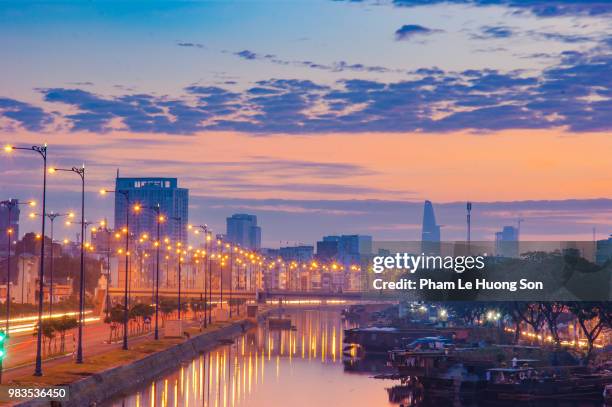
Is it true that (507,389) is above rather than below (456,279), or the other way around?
below

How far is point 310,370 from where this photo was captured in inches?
5453

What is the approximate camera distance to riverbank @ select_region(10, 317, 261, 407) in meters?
77.7

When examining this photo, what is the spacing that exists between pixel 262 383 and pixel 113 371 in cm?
2979

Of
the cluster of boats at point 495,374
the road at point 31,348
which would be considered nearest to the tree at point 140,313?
the road at point 31,348

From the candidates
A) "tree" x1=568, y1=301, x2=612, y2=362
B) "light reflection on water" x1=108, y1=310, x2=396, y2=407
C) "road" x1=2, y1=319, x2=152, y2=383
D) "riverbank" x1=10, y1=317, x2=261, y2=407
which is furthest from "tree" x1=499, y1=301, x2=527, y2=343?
"road" x1=2, y1=319, x2=152, y2=383

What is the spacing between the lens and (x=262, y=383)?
391ft

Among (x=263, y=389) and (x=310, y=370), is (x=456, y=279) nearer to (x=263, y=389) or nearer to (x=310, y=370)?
(x=310, y=370)

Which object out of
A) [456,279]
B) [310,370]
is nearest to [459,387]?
[310,370]

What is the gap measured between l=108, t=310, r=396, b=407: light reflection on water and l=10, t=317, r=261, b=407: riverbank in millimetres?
1397

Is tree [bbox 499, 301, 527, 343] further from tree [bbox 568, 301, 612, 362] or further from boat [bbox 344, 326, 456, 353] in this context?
tree [bbox 568, 301, 612, 362]

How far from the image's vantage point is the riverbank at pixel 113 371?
255ft

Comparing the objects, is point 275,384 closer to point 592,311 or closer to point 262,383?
point 262,383

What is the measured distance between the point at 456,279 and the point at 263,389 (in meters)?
59.6

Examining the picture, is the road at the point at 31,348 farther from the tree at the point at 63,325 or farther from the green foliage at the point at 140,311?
the green foliage at the point at 140,311
